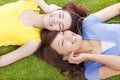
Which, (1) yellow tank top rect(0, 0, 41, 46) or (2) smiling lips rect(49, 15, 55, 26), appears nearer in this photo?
(2) smiling lips rect(49, 15, 55, 26)

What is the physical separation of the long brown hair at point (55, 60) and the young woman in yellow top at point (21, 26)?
68mm

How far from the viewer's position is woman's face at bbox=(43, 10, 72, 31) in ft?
8.63

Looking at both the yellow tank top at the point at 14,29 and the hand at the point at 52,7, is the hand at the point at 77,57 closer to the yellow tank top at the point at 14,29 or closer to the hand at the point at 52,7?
the yellow tank top at the point at 14,29

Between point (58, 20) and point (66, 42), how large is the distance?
0.68ft

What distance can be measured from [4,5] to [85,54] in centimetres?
93

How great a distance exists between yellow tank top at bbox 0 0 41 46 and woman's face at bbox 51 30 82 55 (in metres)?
0.24

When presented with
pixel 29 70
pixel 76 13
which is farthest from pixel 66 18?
pixel 29 70

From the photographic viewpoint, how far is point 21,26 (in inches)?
109

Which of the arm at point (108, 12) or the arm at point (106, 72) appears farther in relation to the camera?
the arm at point (108, 12)

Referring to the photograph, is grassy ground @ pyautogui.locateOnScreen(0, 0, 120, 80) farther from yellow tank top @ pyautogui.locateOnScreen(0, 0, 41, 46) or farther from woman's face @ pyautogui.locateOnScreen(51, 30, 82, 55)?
woman's face @ pyautogui.locateOnScreen(51, 30, 82, 55)

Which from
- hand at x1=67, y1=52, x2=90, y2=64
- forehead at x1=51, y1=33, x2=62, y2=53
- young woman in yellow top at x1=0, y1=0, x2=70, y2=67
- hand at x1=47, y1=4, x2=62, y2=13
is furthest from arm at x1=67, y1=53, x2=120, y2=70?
hand at x1=47, y1=4, x2=62, y2=13

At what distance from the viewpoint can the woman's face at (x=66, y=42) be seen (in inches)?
102

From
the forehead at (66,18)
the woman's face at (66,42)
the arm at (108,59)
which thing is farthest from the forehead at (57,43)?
the arm at (108,59)

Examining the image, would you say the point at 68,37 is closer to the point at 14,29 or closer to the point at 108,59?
the point at 108,59
